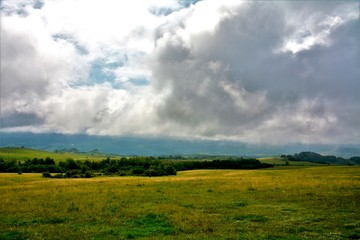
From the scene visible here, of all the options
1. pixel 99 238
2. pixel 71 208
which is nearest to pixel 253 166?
pixel 71 208

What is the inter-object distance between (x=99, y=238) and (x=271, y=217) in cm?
1424

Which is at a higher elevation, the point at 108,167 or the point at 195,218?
the point at 195,218

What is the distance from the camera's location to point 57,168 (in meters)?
140

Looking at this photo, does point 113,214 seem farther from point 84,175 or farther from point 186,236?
point 84,175

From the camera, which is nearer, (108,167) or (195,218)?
(195,218)

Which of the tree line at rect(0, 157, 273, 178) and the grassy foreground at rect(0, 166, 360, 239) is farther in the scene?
the tree line at rect(0, 157, 273, 178)

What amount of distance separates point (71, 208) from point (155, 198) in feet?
38.7

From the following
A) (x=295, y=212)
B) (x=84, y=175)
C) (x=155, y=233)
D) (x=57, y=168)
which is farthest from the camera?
(x=57, y=168)

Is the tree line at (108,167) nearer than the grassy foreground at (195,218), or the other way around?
the grassy foreground at (195,218)

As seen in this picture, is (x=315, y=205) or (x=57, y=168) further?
(x=57, y=168)

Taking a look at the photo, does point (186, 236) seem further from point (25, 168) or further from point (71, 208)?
point (25, 168)

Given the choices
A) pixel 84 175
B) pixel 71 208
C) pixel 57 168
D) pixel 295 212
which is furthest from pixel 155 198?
pixel 57 168

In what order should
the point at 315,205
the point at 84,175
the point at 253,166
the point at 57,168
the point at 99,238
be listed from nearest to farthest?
the point at 99,238 < the point at 315,205 < the point at 84,175 < the point at 57,168 < the point at 253,166

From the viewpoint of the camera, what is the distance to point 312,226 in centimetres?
2464
